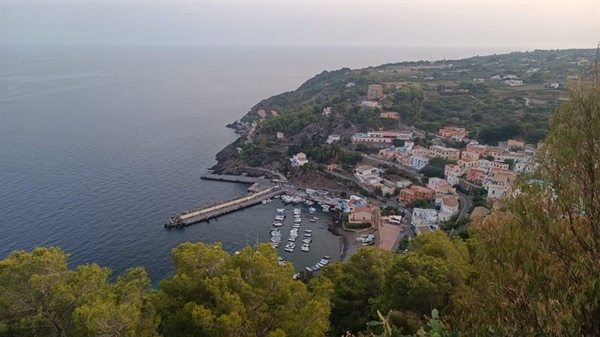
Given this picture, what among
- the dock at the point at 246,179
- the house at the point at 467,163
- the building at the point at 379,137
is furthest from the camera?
the building at the point at 379,137

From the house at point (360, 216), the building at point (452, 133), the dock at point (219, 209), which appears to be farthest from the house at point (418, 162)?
the dock at point (219, 209)

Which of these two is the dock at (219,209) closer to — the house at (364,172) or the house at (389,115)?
the house at (364,172)

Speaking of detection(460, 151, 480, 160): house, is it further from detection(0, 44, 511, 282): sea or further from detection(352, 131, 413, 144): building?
detection(0, 44, 511, 282): sea

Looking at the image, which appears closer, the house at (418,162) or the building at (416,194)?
the building at (416,194)

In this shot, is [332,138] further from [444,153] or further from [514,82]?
[514,82]

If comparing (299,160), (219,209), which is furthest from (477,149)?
(219,209)

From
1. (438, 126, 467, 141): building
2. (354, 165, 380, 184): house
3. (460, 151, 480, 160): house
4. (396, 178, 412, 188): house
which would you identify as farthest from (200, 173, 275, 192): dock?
(438, 126, 467, 141): building
